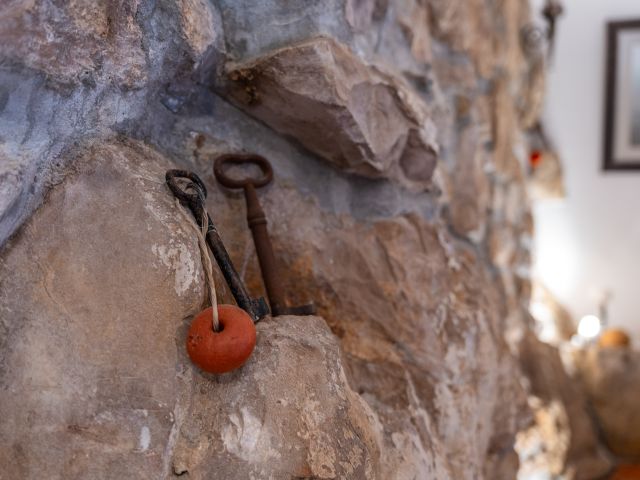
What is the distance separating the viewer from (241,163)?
0.70 meters

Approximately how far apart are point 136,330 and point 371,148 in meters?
0.37

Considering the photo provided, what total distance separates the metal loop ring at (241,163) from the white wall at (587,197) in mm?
1827

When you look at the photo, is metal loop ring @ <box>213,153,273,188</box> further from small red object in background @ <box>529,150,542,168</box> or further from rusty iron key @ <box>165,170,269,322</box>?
small red object in background @ <box>529,150,542,168</box>

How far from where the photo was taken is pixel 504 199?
1487mm

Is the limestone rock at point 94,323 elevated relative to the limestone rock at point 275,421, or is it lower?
elevated

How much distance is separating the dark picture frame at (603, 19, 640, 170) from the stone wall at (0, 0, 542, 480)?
147cm

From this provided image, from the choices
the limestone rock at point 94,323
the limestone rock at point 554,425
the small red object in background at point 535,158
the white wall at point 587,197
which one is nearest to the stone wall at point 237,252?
the limestone rock at point 94,323

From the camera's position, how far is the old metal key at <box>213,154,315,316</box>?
64 cm

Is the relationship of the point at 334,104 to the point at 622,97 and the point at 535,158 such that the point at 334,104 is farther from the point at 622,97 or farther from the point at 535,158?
the point at 622,97

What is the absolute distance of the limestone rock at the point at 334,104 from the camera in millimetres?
660

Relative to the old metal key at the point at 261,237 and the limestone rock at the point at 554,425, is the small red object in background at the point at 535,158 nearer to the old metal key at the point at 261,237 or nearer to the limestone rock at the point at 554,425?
the limestone rock at the point at 554,425

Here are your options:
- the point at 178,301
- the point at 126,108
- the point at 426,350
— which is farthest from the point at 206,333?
the point at 426,350

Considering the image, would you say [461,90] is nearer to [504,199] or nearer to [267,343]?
[504,199]

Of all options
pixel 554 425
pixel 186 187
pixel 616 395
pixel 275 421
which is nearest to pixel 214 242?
pixel 186 187
